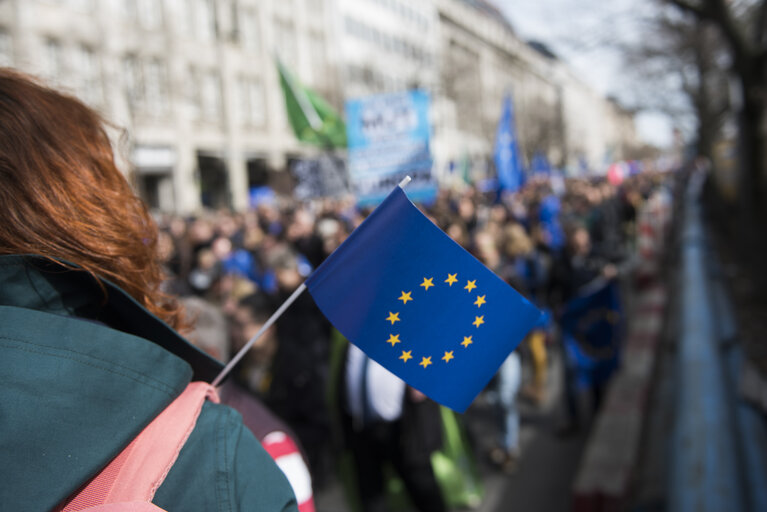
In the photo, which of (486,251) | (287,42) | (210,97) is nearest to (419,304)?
(486,251)

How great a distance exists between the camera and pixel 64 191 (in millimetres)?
1151

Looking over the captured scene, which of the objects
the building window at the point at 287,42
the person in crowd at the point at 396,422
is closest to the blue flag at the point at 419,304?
the person in crowd at the point at 396,422

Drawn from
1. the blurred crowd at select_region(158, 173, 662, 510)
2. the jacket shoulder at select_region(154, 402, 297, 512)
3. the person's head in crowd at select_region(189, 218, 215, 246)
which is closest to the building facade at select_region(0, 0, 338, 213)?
the person's head in crowd at select_region(189, 218, 215, 246)

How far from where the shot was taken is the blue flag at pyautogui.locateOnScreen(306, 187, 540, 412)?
4.66 feet

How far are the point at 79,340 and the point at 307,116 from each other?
37.0ft

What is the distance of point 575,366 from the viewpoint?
5.90 meters

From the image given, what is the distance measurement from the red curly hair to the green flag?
10767mm

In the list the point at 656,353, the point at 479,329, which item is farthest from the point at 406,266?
the point at 656,353

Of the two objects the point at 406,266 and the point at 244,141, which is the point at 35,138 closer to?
the point at 406,266

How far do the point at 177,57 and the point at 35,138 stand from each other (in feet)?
95.4

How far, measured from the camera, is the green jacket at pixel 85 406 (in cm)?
89

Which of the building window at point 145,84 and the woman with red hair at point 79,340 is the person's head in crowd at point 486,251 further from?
the building window at point 145,84

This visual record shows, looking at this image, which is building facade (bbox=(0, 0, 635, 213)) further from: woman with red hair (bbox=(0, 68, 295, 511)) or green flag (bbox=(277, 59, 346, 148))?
woman with red hair (bbox=(0, 68, 295, 511))

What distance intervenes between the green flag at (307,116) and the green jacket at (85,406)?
1100 cm
